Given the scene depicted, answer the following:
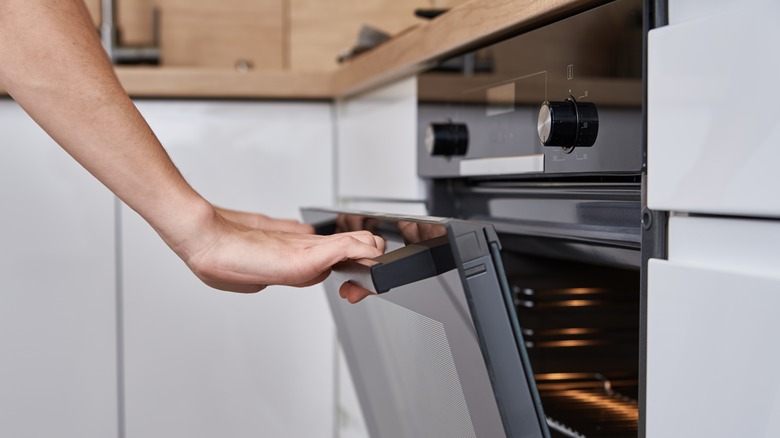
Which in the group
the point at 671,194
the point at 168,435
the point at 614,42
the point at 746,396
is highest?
the point at 614,42

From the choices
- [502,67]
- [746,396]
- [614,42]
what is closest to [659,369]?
[746,396]

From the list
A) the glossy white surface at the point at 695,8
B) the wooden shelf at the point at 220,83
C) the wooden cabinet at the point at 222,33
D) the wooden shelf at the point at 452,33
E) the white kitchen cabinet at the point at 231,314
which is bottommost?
the white kitchen cabinet at the point at 231,314

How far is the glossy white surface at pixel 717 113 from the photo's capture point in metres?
0.49

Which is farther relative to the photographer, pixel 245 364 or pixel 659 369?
pixel 245 364

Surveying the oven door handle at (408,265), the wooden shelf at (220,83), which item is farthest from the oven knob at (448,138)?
the wooden shelf at (220,83)

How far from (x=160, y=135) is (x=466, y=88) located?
74 centimetres

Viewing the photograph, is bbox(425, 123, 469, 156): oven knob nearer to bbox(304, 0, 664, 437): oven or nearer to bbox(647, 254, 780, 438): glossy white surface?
bbox(304, 0, 664, 437): oven

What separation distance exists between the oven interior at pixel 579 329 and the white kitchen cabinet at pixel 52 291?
793mm

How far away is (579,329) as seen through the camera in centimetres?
107

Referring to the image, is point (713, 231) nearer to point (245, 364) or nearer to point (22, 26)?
point (22, 26)

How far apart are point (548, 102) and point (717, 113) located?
0.20 metres

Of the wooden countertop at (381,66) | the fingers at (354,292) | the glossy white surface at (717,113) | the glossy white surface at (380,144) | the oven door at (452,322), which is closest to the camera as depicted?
the glossy white surface at (717,113)

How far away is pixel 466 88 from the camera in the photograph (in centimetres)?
98

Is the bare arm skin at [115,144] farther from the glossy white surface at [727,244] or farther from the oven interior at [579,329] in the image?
the oven interior at [579,329]
